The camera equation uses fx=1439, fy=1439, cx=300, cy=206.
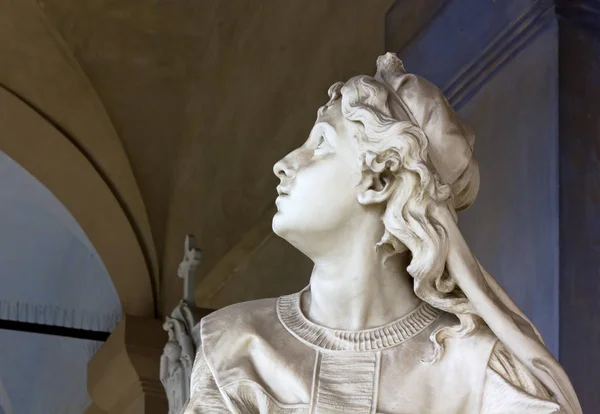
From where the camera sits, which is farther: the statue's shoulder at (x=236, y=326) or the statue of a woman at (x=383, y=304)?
the statue's shoulder at (x=236, y=326)

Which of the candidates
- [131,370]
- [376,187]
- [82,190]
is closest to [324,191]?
[376,187]

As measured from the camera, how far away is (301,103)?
8.50 metres

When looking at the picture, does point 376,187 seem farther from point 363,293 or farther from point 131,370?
point 131,370

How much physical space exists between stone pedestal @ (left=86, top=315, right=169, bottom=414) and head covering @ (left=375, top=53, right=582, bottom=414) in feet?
20.2

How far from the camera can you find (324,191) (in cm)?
335

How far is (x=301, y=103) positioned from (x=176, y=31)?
141 centimetres

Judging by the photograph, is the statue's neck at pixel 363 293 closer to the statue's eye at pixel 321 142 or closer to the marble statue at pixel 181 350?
the statue's eye at pixel 321 142

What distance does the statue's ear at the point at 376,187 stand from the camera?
3.28m

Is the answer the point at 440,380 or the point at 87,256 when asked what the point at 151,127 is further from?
the point at 440,380

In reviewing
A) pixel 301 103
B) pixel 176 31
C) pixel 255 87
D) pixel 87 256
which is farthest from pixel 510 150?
Answer: pixel 87 256

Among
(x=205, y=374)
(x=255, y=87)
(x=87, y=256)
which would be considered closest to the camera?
(x=205, y=374)

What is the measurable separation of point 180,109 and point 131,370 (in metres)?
1.78

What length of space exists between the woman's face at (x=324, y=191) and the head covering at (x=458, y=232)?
148 millimetres

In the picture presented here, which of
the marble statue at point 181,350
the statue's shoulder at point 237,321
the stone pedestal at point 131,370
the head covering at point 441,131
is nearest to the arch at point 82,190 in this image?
the stone pedestal at point 131,370
